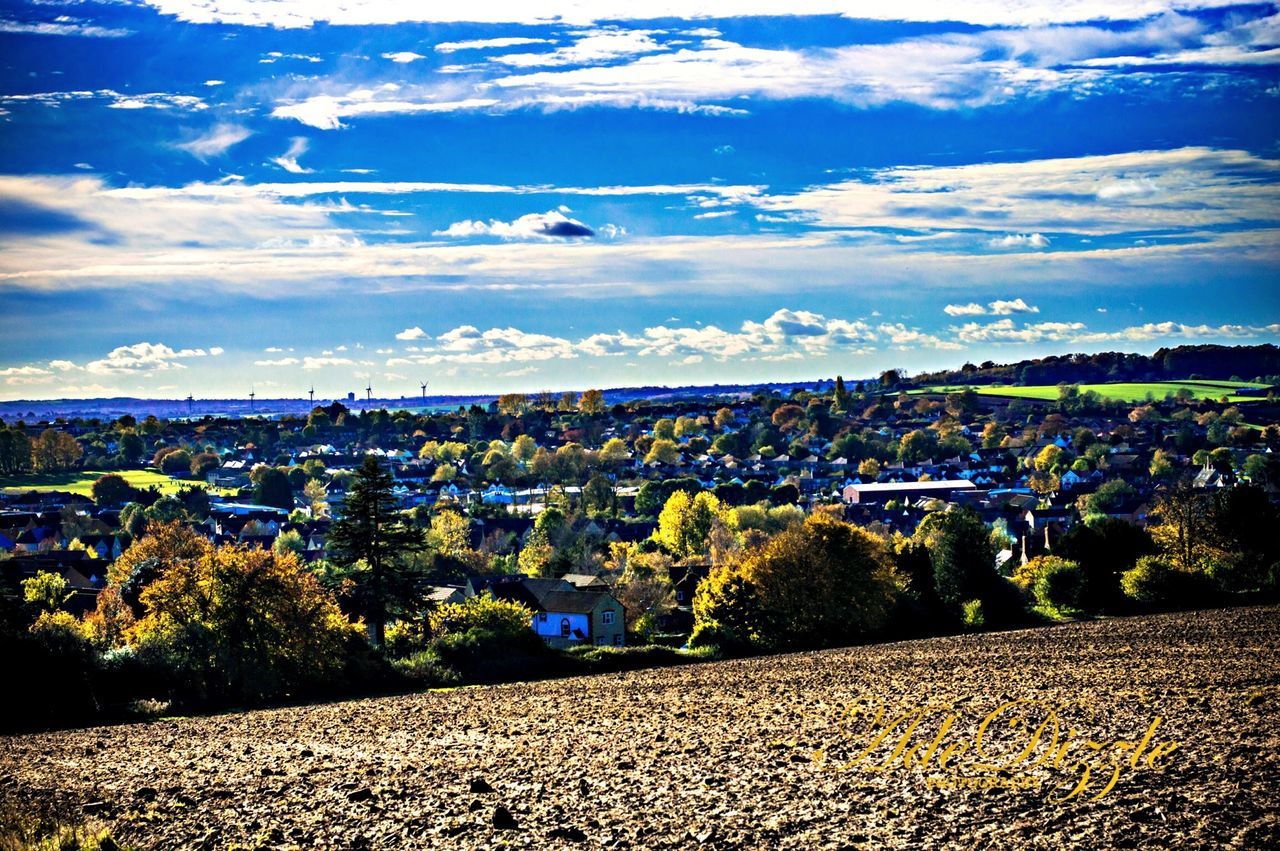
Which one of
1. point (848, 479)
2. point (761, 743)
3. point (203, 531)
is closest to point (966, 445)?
point (848, 479)

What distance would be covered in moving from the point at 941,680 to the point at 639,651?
15091 mm

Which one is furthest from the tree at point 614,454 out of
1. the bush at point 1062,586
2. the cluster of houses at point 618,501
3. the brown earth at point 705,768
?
the brown earth at point 705,768

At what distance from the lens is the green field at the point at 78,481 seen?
472 feet

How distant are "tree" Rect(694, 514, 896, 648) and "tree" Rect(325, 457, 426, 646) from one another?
1189 cm

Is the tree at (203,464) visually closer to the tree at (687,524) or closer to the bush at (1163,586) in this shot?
the tree at (687,524)

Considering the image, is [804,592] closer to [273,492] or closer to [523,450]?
[273,492]

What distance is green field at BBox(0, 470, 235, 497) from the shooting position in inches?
5664

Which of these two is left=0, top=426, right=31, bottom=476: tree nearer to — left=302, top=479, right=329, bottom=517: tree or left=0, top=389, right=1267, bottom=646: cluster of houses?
left=0, top=389, right=1267, bottom=646: cluster of houses

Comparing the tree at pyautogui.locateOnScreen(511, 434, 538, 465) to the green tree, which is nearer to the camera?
the green tree

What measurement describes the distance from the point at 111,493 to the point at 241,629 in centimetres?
10685

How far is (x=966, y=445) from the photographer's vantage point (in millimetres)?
179125

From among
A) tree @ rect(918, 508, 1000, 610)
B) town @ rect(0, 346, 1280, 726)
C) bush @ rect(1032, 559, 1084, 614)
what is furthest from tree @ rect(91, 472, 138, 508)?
bush @ rect(1032, 559, 1084, 614)

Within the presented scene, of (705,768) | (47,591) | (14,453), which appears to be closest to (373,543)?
(47,591)

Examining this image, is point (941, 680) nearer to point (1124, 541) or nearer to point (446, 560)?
point (1124, 541)
